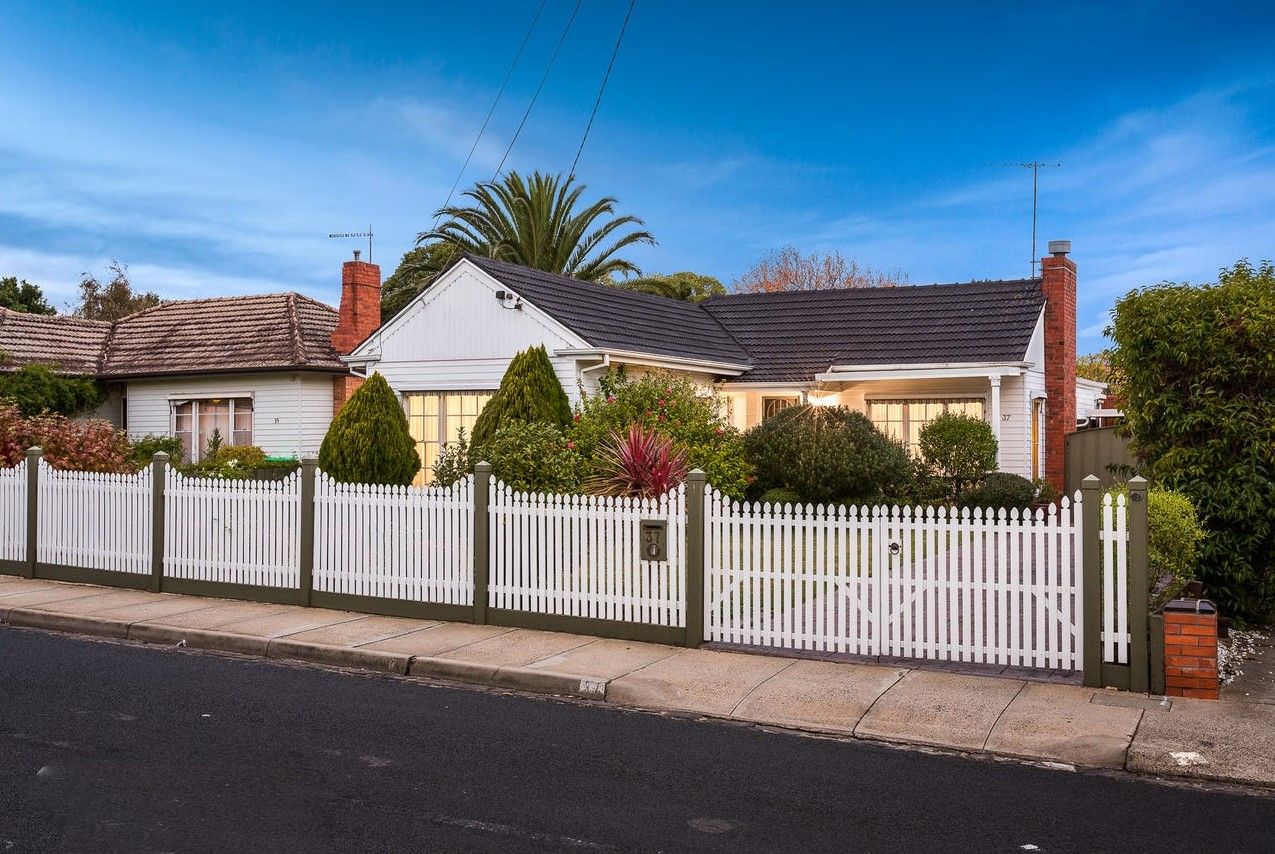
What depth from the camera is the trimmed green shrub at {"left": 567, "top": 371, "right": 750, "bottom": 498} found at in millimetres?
17047

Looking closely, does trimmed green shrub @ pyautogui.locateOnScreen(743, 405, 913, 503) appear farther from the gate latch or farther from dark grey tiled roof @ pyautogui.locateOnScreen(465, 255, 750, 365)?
the gate latch

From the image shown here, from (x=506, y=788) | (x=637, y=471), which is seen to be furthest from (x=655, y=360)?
(x=506, y=788)

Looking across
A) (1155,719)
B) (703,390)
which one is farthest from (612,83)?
(1155,719)

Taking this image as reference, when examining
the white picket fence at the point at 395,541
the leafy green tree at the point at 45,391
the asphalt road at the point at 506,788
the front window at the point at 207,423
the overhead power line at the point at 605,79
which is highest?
the overhead power line at the point at 605,79

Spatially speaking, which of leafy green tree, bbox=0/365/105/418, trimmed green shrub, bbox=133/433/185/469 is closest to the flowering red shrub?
trimmed green shrub, bbox=133/433/185/469

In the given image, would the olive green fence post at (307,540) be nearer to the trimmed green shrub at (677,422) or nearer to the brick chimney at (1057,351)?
the trimmed green shrub at (677,422)

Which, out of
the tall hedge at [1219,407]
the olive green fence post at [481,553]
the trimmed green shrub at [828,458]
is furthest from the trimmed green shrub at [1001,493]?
the olive green fence post at [481,553]

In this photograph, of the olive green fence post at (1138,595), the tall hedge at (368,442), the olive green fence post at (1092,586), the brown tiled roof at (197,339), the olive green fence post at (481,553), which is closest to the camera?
the olive green fence post at (1138,595)

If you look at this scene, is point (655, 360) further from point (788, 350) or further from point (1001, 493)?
point (1001, 493)

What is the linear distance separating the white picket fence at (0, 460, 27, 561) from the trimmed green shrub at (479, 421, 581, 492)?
5901 millimetres

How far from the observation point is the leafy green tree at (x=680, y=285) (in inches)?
1506

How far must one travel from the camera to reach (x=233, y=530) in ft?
41.1

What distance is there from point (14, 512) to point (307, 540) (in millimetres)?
5086

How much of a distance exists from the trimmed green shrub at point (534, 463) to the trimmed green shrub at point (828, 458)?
17.1ft
